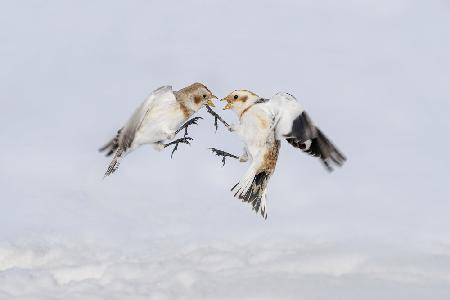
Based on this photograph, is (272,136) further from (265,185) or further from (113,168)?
(113,168)

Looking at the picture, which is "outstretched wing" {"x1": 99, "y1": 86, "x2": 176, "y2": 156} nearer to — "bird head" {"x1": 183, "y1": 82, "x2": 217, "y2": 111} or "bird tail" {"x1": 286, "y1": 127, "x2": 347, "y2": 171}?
"bird head" {"x1": 183, "y1": 82, "x2": 217, "y2": 111}

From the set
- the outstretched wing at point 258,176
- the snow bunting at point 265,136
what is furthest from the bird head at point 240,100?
the outstretched wing at point 258,176

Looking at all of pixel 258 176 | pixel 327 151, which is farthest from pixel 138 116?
pixel 327 151

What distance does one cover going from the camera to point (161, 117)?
43.6 meters

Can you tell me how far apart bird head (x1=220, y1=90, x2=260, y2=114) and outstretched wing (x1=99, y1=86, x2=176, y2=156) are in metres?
1.73

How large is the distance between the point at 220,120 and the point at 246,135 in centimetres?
103

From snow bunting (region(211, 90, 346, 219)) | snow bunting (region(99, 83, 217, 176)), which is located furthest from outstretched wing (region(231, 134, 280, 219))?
snow bunting (region(99, 83, 217, 176))

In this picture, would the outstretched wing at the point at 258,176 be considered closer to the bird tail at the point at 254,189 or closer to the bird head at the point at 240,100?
the bird tail at the point at 254,189

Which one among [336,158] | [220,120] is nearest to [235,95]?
[220,120]

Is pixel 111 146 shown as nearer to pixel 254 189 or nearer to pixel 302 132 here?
pixel 254 189

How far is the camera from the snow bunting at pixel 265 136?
4238cm

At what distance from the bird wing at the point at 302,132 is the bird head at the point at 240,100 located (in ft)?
2.03

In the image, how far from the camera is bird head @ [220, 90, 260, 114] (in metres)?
Result: 43.0

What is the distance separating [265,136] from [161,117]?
127 inches
